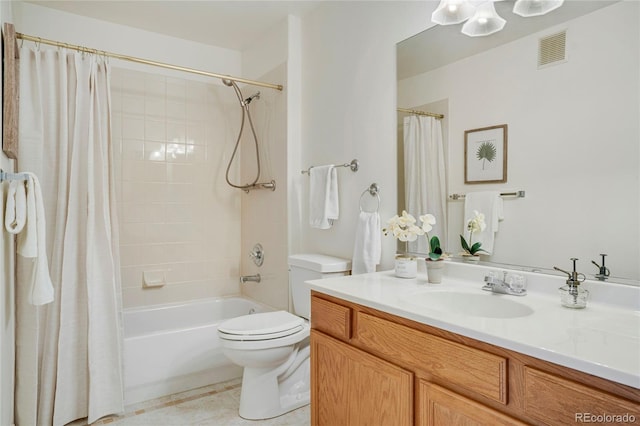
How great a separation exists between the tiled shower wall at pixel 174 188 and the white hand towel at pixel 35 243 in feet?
3.93

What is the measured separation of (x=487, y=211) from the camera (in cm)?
158

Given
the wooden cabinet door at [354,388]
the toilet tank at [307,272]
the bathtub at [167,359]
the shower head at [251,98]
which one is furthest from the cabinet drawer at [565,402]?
the shower head at [251,98]

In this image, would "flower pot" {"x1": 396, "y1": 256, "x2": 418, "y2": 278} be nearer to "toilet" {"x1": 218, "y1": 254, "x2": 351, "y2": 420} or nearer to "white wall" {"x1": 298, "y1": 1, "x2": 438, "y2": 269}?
"white wall" {"x1": 298, "y1": 1, "x2": 438, "y2": 269}

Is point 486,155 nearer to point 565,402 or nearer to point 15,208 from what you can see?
point 565,402

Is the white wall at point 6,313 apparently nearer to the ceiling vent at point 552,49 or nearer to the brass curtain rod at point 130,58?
the brass curtain rod at point 130,58

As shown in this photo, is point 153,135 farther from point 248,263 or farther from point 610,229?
point 610,229

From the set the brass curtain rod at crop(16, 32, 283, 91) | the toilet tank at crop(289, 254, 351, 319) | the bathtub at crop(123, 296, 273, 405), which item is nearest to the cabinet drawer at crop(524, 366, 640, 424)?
the toilet tank at crop(289, 254, 351, 319)

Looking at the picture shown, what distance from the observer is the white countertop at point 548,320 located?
81 cm

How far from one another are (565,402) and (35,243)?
1.79 m

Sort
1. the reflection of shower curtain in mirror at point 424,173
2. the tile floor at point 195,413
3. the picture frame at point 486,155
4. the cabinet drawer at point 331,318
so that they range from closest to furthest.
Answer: the cabinet drawer at point 331,318 → the picture frame at point 486,155 → the reflection of shower curtain in mirror at point 424,173 → the tile floor at point 195,413

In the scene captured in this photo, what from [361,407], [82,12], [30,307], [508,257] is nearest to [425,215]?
[508,257]

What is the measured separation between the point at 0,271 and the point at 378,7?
78.9 inches

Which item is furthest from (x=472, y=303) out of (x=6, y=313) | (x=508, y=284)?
(x=6, y=313)

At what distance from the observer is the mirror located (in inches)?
47.2
